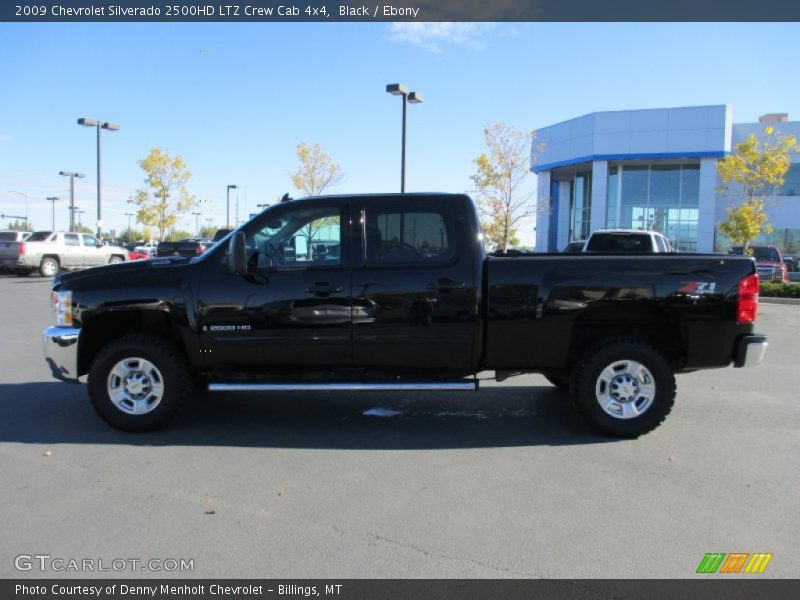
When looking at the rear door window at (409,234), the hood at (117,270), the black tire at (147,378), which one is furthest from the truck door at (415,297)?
the hood at (117,270)

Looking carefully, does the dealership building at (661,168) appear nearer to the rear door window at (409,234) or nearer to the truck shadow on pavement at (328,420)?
the truck shadow on pavement at (328,420)

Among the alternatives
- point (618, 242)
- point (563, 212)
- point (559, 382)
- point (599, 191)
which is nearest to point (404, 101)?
point (618, 242)

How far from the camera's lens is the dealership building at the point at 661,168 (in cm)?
3256

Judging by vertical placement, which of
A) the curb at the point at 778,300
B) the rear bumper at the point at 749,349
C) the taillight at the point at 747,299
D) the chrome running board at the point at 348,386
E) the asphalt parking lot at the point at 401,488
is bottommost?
the asphalt parking lot at the point at 401,488

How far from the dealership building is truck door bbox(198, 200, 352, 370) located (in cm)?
2912

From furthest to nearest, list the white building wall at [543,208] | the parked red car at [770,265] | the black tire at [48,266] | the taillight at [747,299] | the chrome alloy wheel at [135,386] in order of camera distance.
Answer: the white building wall at [543,208], the black tire at [48,266], the parked red car at [770,265], the chrome alloy wheel at [135,386], the taillight at [747,299]

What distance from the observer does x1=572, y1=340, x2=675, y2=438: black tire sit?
5.25m

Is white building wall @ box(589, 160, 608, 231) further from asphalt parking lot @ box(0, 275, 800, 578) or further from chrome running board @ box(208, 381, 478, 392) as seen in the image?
chrome running board @ box(208, 381, 478, 392)

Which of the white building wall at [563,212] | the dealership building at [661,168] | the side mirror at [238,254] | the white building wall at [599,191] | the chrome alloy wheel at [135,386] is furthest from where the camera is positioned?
the white building wall at [563,212]

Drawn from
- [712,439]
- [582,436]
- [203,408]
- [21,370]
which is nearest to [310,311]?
[203,408]

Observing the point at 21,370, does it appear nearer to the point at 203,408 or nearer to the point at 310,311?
the point at 203,408

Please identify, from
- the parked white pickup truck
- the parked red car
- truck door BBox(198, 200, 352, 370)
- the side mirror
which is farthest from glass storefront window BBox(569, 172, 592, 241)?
the side mirror

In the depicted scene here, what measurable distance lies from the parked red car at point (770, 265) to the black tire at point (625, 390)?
61.0 feet
